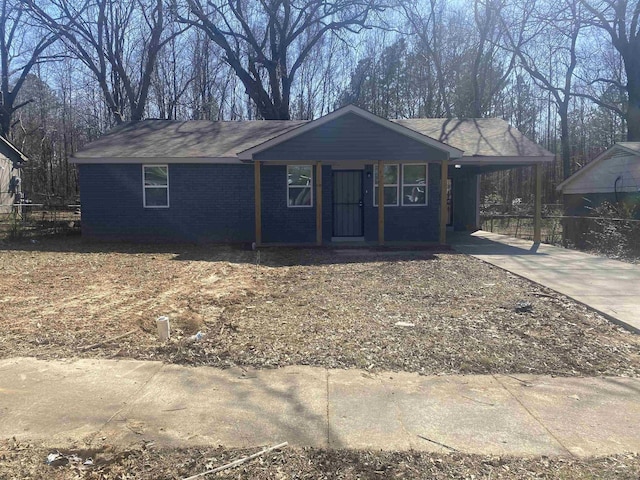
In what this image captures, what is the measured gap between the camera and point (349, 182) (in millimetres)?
14602

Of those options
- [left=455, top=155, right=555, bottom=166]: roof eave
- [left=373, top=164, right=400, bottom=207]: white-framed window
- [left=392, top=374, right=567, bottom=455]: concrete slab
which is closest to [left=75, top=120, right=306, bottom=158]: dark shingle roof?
[left=373, top=164, right=400, bottom=207]: white-framed window

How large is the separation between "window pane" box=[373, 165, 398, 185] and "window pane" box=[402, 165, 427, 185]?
26 centimetres

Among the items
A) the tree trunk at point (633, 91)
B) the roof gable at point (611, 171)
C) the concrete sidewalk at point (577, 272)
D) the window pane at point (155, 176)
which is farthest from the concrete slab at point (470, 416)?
the tree trunk at point (633, 91)

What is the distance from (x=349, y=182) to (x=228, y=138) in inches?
177

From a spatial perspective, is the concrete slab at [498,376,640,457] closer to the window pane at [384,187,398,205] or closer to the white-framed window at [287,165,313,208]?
the window pane at [384,187,398,205]

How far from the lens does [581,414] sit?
354 centimetres

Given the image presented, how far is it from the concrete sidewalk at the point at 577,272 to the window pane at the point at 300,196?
4489 mm

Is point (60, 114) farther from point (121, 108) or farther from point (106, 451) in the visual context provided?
point (106, 451)

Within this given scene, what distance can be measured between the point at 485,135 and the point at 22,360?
14.9 metres

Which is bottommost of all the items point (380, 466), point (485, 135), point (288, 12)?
point (380, 466)

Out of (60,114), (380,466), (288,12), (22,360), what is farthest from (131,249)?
(60,114)

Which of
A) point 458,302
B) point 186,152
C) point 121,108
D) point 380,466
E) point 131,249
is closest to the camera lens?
point 380,466

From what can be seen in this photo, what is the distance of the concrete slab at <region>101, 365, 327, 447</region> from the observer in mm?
3178

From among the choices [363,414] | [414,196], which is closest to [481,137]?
[414,196]
